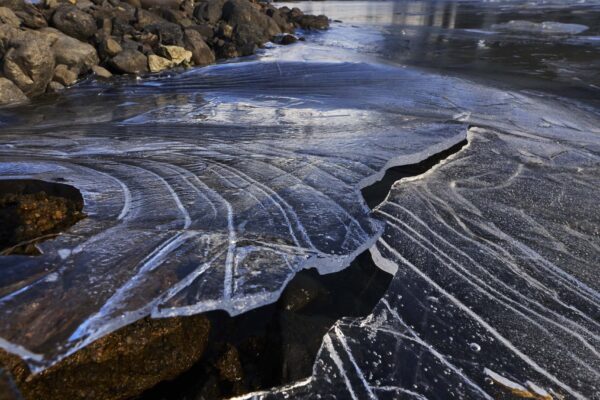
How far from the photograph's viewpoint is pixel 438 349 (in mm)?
1515

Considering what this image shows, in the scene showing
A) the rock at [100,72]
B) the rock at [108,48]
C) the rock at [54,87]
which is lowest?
the rock at [54,87]

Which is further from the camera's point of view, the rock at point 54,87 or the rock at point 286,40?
the rock at point 286,40

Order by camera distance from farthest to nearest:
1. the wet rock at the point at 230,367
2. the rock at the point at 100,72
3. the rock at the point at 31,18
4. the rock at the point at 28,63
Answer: the rock at the point at 31,18 < the rock at the point at 100,72 < the rock at the point at 28,63 < the wet rock at the point at 230,367

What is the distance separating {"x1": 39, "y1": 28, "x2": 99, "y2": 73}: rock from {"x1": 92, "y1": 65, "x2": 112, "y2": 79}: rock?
0.13 metres

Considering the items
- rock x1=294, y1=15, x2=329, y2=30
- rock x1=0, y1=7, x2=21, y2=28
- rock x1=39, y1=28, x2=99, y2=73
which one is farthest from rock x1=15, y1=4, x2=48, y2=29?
rock x1=294, y1=15, x2=329, y2=30

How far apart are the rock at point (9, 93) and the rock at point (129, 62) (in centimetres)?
194

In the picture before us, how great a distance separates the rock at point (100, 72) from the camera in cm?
649

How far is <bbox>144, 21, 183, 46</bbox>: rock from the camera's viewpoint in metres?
7.89

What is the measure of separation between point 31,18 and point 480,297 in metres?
8.70

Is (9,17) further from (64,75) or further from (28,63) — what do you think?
(28,63)

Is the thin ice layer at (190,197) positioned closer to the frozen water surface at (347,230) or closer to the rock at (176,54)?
the frozen water surface at (347,230)

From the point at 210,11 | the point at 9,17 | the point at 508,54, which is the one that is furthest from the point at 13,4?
the point at 508,54

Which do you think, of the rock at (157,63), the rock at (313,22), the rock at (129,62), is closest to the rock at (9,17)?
the rock at (129,62)

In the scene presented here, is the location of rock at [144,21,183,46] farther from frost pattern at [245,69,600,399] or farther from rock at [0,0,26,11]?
frost pattern at [245,69,600,399]
